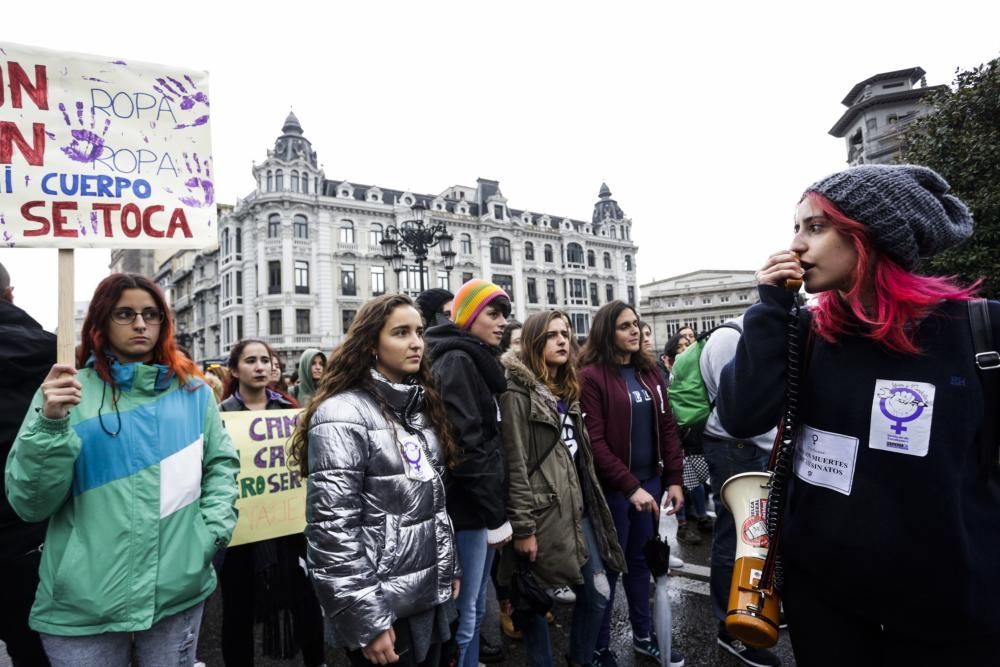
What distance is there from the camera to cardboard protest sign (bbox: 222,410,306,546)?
3.59 meters

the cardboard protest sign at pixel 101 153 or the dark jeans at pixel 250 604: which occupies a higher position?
the cardboard protest sign at pixel 101 153

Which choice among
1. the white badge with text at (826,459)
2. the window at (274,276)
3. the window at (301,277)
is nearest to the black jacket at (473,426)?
the white badge with text at (826,459)

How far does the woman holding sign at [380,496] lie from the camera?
6.59 ft

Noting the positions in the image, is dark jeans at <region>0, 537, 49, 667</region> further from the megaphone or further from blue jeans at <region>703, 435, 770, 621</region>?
blue jeans at <region>703, 435, 770, 621</region>

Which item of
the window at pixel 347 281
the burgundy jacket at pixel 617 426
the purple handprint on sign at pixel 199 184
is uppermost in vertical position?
the window at pixel 347 281

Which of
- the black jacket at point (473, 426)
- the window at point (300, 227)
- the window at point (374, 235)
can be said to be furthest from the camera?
the window at point (374, 235)

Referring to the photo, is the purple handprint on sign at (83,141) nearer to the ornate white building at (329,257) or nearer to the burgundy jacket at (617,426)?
the burgundy jacket at (617,426)

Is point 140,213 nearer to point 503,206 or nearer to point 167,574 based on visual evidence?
point 167,574

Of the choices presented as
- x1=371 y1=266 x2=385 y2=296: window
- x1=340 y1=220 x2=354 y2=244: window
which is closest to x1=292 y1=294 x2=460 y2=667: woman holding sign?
x1=371 y1=266 x2=385 y2=296: window

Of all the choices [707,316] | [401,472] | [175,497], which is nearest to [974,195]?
[401,472]

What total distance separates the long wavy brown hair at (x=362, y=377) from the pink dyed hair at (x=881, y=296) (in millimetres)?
1657

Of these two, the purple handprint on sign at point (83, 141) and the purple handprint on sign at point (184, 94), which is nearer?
the purple handprint on sign at point (83, 141)

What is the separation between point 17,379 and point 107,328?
58cm

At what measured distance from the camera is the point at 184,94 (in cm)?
235
